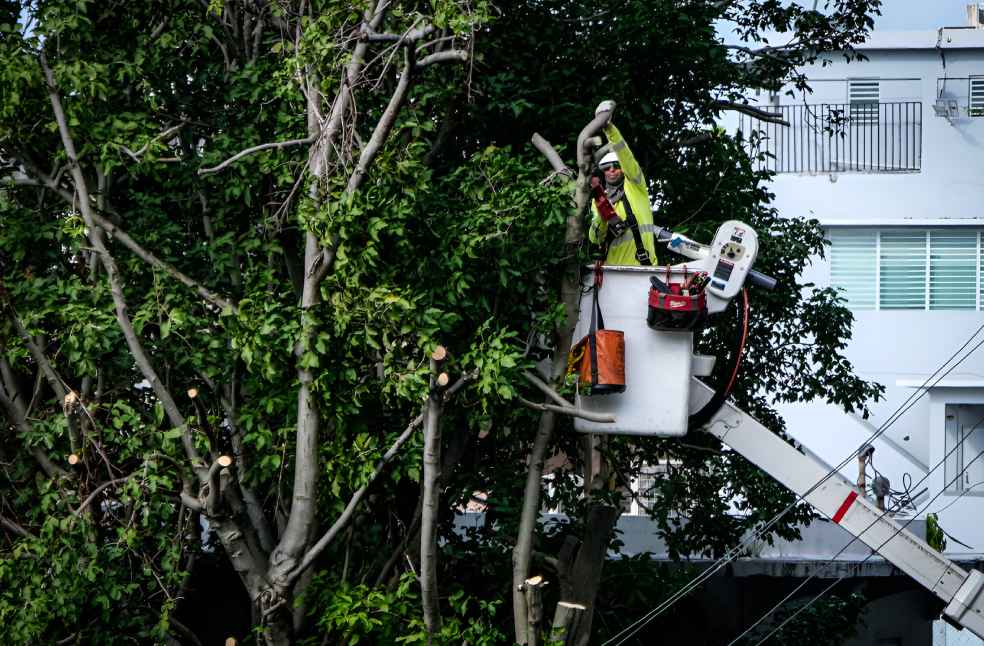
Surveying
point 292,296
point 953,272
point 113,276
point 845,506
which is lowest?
point 845,506

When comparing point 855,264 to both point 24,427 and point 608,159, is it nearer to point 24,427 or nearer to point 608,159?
point 608,159

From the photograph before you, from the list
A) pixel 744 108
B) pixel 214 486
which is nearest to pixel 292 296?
pixel 214 486

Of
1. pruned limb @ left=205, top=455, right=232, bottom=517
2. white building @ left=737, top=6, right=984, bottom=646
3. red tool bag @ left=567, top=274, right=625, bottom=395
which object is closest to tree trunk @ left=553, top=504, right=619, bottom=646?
red tool bag @ left=567, top=274, right=625, bottom=395

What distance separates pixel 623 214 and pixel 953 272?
16.5 m

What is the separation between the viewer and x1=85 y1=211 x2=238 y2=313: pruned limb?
442 inches

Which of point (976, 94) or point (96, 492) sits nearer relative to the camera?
point (96, 492)

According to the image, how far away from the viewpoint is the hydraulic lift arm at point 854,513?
10.8m

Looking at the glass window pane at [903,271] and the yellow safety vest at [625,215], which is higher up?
the yellow safety vest at [625,215]

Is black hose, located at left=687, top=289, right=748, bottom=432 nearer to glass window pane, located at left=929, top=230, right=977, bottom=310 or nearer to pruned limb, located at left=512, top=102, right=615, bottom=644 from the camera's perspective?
pruned limb, located at left=512, top=102, right=615, bottom=644

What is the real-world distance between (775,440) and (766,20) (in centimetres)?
576

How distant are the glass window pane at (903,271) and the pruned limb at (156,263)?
1723 cm

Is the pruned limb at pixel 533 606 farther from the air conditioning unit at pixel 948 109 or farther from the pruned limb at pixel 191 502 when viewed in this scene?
the air conditioning unit at pixel 948 109

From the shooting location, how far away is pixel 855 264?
84.5 feet

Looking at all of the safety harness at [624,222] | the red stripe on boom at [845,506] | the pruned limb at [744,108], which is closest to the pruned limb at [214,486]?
the safety harness at [624,222]
